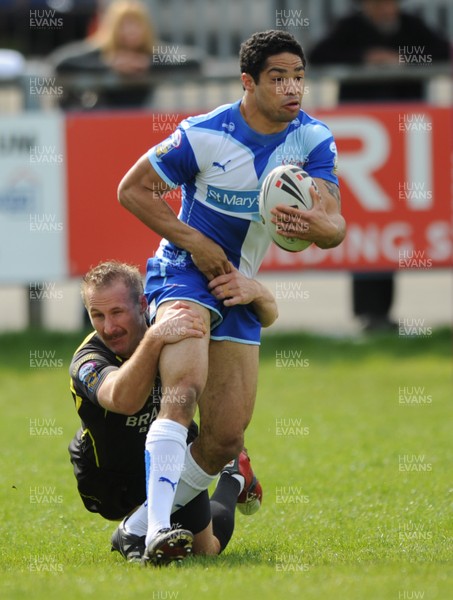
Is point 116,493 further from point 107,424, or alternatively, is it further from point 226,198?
point 226,198

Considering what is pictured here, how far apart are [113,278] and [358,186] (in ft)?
22.1

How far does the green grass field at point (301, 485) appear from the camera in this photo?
563 centimetres

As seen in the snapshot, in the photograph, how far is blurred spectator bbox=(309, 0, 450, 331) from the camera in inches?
525

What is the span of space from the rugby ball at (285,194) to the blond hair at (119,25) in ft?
21.6

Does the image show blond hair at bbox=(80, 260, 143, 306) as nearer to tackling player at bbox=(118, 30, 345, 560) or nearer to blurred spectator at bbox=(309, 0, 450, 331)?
tackling player at bbox=(118, 30, 345, 560)

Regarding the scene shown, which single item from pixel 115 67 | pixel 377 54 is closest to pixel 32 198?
pixel 115 67

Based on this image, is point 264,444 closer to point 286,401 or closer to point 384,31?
point 286,401

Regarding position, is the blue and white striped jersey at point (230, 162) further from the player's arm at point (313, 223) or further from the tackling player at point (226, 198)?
the player's arm at point (313, 223)

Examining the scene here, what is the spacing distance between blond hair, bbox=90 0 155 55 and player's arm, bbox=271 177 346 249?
666 centimetres

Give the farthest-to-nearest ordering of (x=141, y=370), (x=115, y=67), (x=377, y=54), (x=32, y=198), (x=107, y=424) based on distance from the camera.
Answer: (x=377, y=54) < (x=115, y=67) < (x=32, y=198) < (x=107, y=424) < (x=141, y=370)

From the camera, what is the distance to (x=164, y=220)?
259 inches

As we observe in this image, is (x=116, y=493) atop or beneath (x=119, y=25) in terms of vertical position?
beneath

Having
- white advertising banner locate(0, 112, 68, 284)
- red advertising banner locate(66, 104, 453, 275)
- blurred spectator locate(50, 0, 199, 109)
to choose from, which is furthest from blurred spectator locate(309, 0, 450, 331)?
Result: white advertising banner locate(0, 112, 68, 284)

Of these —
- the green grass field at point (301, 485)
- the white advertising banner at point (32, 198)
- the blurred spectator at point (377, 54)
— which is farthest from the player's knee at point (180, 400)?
the blurred spectator at point (377, 54)
